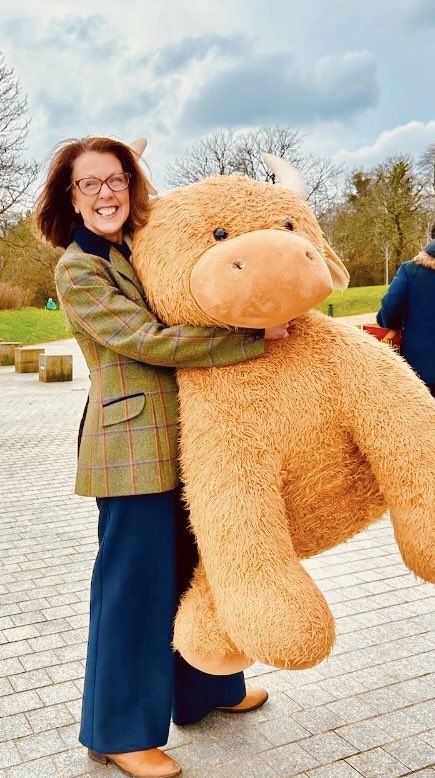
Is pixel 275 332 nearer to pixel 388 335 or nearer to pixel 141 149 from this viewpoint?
pixel 141 149

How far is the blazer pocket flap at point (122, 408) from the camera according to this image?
2225mm

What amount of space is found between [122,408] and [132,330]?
0.26m

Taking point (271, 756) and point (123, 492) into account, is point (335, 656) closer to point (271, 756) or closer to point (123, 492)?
point (271, 756)

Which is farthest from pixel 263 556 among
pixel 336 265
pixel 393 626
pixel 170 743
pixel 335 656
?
pixel 393 626

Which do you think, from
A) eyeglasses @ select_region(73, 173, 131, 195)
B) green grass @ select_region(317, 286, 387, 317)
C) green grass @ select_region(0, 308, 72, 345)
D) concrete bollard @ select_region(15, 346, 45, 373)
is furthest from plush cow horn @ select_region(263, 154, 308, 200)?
green grass @ select_region(317, 286, 387, 317)

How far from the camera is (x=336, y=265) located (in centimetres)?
231

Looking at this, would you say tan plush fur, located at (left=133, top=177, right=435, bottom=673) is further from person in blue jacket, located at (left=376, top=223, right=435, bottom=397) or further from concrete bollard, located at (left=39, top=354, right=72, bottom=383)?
concrete bollard, located at (left=39, top=354, right=72, bottom=383)

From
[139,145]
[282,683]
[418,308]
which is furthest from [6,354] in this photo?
[139,145]

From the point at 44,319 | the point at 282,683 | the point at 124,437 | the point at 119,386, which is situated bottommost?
the point at 282,683

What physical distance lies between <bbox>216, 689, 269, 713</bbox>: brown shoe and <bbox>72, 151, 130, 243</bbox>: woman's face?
1.88m

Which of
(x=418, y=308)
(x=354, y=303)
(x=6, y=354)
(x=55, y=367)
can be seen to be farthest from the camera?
(x=354, y=303)

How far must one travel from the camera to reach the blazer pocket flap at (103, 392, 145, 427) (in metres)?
2.22

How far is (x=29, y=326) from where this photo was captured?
28.1 m

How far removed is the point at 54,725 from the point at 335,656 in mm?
1294
